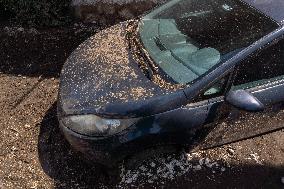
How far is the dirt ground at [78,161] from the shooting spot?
4.39 m

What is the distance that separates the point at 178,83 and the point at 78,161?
157 centimetres

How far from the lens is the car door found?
3.92 meters

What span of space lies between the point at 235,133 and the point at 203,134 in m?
0.46

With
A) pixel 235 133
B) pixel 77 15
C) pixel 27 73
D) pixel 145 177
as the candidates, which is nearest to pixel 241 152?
pixel 235 133

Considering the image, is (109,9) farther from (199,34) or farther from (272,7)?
(272,7)

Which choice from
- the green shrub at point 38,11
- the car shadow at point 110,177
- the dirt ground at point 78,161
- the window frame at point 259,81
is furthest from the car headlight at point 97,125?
the green shrub at point 38,11

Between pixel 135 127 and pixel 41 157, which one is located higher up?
pixel 135 127

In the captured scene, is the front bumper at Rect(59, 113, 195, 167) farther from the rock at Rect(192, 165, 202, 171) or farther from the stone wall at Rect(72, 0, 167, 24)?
the stone wall at Rect(72, 0, 167, 24)

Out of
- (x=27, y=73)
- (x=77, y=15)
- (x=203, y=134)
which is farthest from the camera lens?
(x=77, y=15)

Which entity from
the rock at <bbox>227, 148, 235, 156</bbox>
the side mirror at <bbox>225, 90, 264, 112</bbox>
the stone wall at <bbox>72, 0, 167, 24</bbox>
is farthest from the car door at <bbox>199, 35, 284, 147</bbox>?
the stone wall at <bbox>72, 0, 167, 24</bbox>

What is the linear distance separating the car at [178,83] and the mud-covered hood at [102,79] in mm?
11

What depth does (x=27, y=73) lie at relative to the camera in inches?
226

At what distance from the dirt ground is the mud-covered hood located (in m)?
0.85

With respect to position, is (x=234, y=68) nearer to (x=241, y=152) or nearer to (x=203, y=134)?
(x=203, y=134)
